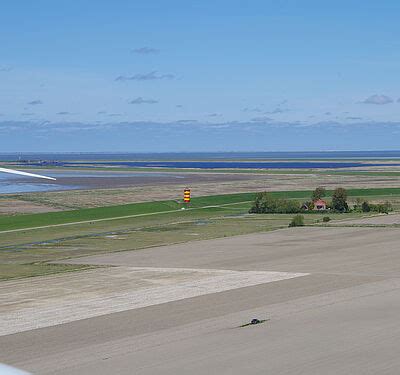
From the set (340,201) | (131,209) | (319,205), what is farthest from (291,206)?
(131,209)

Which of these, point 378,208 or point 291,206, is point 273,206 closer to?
point 291,206

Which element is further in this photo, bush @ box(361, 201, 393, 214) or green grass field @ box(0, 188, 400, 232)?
bush @ box(361, 201, 393, 214)

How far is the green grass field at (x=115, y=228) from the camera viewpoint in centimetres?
5679

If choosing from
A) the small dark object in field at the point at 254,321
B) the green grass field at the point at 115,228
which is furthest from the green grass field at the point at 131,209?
the small dark object in field at the point at 254,321

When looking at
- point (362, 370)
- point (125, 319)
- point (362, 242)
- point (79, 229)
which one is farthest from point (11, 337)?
point (79, 229)

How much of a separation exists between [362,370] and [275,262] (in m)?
25.8

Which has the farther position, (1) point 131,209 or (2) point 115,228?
(1) point 131,209

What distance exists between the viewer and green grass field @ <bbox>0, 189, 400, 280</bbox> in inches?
2236

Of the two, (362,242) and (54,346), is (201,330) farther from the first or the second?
(362,242)

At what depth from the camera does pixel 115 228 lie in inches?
3078

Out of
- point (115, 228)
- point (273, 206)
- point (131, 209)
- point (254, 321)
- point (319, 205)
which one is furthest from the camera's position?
point (131, 209)

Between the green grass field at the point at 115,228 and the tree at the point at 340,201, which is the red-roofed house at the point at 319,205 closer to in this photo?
the tree at the point at 340,201

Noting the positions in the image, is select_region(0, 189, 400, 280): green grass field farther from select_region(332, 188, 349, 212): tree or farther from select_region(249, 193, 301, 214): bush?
select_region(332, 188, 349, 212): tree

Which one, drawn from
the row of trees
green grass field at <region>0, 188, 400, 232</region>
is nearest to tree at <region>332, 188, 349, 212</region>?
the row of trees
